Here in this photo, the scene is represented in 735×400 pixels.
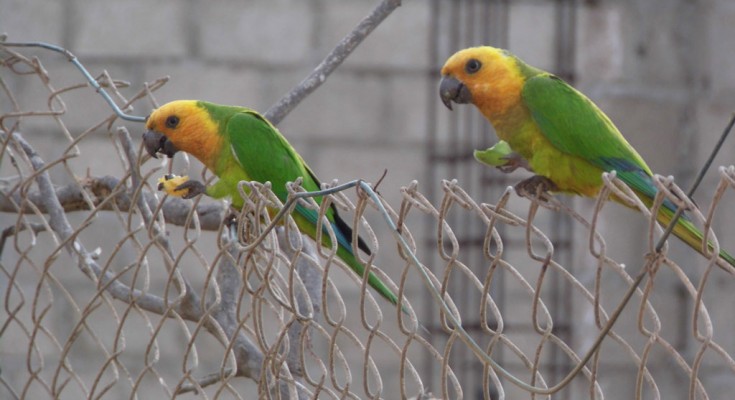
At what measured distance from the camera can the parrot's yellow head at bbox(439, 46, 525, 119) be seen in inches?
80.3

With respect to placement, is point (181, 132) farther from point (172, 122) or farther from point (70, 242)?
point (70, 242)

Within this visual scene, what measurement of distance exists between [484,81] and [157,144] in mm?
622

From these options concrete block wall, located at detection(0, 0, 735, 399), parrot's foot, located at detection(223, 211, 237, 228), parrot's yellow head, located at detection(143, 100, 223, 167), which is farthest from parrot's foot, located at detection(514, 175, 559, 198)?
concrete block wall, located at detection(0, 0, 735, 399)

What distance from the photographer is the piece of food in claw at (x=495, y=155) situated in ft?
6.23

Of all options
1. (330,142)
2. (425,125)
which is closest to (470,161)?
(425,125)

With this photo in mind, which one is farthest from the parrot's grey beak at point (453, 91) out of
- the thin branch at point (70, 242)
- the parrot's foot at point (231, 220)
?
the thin branch at point (70, 242)

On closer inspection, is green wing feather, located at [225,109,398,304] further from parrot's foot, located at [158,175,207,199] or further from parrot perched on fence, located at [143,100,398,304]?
parrot's foot, located at [158,175,207,199]

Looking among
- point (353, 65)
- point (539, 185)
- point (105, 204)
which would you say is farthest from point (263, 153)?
point (353, 65)

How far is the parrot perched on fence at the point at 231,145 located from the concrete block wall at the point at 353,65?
1.24 m

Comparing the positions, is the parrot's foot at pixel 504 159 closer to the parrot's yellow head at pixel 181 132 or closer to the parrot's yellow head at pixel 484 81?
the parrot's yellow head at pixel 484 81

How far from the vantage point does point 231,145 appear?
214 centimetres

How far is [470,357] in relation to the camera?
137 inches

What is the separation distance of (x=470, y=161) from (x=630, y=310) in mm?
666

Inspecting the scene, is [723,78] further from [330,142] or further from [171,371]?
[171,371]
